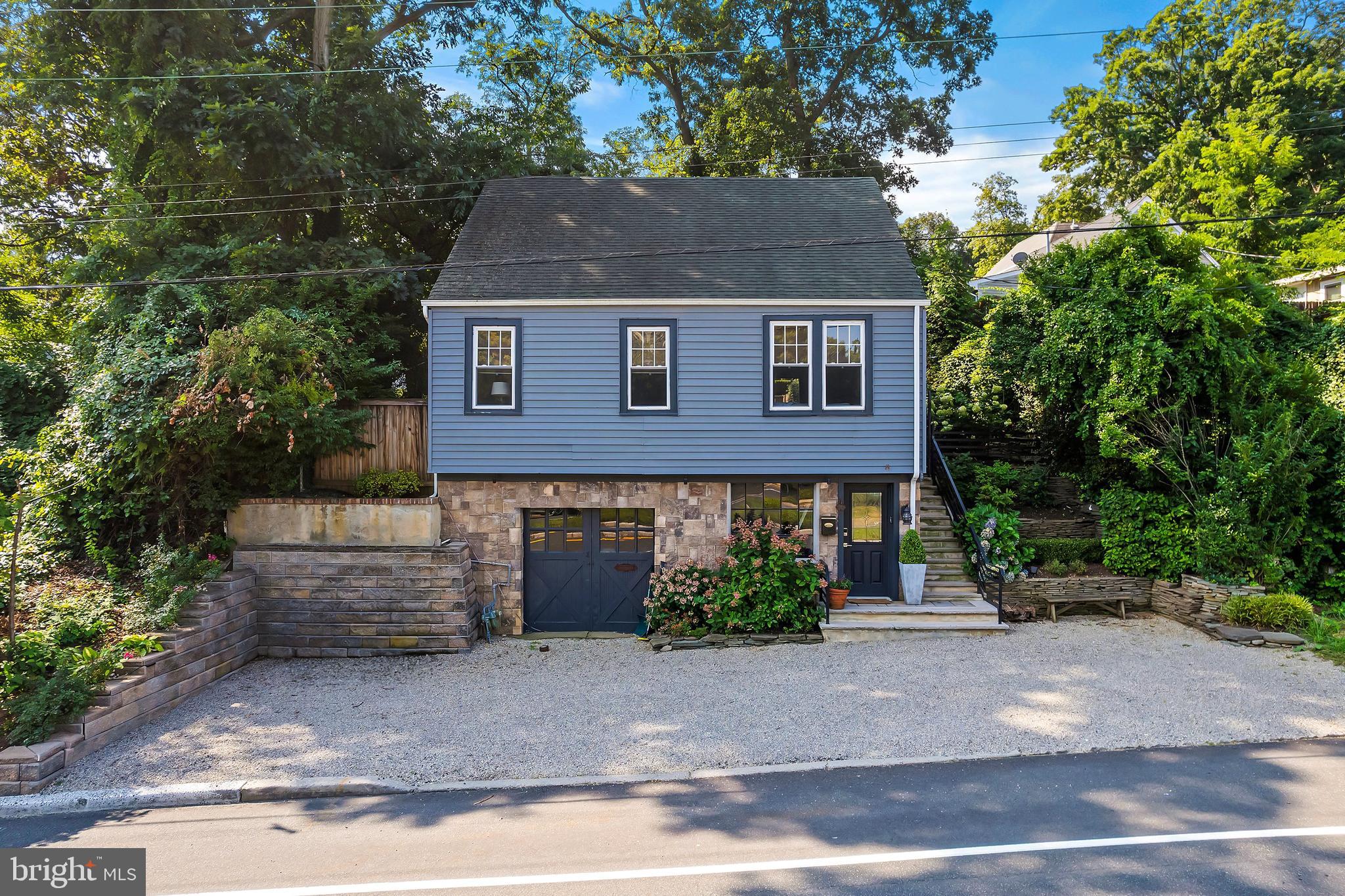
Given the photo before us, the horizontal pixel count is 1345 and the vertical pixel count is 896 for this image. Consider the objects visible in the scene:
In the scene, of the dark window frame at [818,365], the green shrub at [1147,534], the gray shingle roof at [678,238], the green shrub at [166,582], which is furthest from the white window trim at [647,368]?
the green shrub at [1147,534]

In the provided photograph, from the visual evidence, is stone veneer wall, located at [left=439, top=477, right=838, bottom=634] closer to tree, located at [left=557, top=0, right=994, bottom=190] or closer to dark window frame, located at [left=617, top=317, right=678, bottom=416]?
dark window frame, located at [left=617, top=317, right=678, bottom=416]

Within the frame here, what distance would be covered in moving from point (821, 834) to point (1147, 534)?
31.1ft

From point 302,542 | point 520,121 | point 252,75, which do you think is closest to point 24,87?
point 252,75

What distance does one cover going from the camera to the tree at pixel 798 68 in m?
23.7

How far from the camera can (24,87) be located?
1463cm

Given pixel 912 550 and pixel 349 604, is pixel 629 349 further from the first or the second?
pixel 349 604

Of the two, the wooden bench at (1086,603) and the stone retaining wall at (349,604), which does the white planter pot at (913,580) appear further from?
the stone retaining wall at (349,604)

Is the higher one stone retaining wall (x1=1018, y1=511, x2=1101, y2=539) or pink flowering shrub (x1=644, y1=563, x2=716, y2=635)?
stone retaining wall (x1=1018, y1=511, x2=1101, y2=539)

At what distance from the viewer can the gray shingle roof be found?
38.8 ft

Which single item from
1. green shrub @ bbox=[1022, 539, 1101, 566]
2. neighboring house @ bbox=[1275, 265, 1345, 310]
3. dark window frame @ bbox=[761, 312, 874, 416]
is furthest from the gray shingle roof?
neighboring house @ bbox=[1275, 265, 1345, 310]

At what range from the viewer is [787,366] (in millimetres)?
11773

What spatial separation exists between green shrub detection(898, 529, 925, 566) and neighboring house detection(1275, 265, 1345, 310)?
14.2m

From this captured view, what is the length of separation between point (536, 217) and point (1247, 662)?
44.0ft

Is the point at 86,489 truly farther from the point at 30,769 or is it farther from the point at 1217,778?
the point at 1217,778
